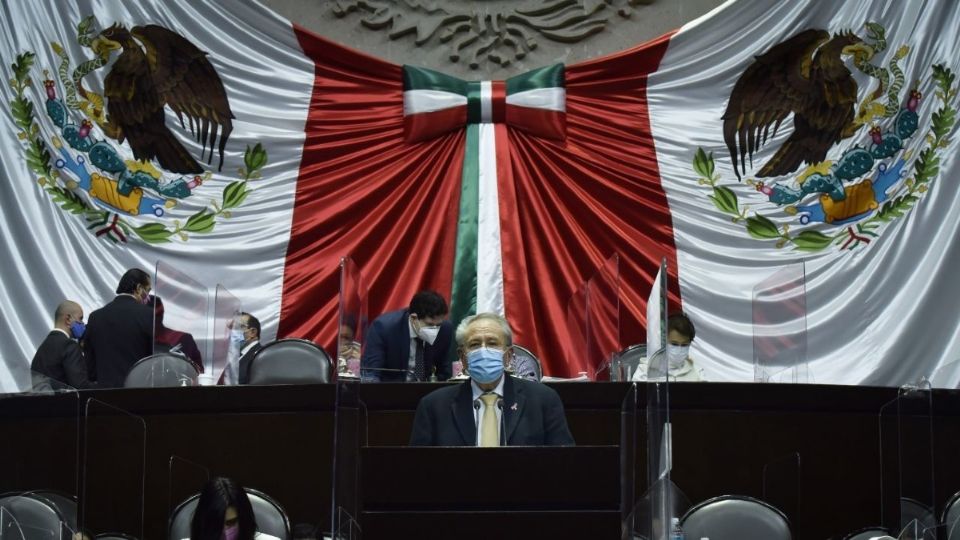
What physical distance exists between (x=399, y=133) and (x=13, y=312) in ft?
8.25

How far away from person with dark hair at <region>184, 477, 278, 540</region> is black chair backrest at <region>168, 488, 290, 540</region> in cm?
68

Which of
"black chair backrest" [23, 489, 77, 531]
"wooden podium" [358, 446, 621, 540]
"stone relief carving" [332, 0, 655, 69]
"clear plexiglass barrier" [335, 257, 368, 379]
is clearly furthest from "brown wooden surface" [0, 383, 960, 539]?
"stone relief carving" [332, 0, 655, 69]

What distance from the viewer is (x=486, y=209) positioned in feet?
33.4

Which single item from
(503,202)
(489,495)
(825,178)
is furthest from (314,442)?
(825,178)

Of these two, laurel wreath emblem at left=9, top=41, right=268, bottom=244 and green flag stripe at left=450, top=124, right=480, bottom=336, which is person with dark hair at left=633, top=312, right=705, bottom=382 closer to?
green flag stripe at left=450, top=124, right=480, bottom=336

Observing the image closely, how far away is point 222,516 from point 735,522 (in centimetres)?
186

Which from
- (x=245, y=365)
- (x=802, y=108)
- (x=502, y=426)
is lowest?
(x=502, y=426)

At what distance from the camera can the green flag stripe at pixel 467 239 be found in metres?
9.96

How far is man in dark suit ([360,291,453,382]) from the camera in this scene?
7.98 m

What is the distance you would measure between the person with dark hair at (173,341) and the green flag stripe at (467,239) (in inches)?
63.9

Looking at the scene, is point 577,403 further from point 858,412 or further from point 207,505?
point 207,505

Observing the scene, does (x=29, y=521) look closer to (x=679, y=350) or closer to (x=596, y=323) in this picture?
(x=679, y=350)

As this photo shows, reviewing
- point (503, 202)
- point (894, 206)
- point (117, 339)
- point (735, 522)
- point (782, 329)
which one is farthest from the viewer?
point (503, 202)

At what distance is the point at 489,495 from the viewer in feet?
14.9
